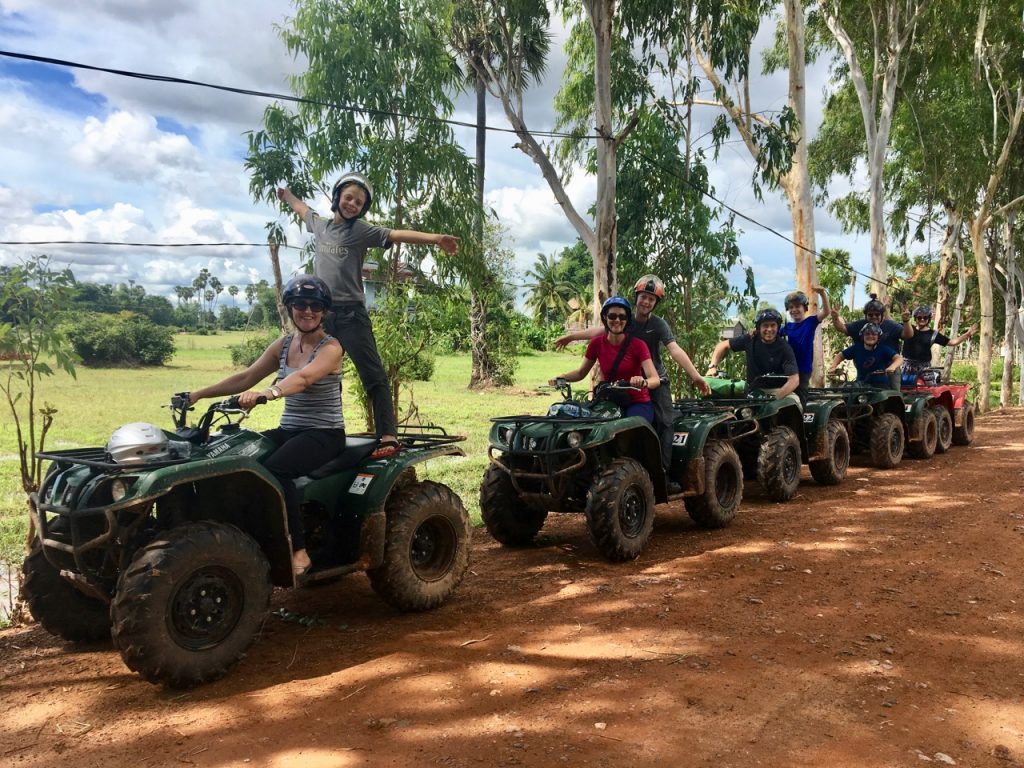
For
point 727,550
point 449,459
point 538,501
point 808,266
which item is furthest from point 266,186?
point 808,266

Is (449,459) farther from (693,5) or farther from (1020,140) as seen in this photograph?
(1020,140)

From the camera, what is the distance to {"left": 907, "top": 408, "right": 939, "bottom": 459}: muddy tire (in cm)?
1223

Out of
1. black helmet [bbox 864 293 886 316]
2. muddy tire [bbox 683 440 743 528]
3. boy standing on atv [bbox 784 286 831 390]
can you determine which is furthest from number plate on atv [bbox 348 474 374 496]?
black helmet [bbox 864 293 886 316]

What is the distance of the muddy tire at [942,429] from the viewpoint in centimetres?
1302

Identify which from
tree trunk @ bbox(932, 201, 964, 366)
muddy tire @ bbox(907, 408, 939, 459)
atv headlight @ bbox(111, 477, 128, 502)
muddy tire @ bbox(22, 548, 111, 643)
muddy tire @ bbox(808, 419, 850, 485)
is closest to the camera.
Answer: atv headlight @ bbox(111, 477, 128, 502)

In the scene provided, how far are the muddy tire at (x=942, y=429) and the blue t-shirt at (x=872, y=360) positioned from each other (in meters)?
1.60

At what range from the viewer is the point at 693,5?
13.4 metres

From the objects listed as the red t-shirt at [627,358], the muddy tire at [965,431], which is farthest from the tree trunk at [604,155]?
the muddy tire at [965,431]

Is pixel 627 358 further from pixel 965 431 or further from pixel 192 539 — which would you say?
pixel 965 431

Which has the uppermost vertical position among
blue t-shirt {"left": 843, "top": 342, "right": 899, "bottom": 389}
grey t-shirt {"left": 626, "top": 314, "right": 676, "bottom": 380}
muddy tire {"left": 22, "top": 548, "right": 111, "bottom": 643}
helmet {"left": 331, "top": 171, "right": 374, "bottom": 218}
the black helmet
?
helmet {"left": 331, "top": 171, "right": 374, "bottom": 218}

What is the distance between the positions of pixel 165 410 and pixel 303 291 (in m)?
8.19

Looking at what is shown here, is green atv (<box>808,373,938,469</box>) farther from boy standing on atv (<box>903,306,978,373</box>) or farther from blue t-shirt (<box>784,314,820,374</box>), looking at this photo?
boy standing on atv (<box>903,306,978,373</box>)

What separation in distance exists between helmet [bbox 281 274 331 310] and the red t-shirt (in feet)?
9.79

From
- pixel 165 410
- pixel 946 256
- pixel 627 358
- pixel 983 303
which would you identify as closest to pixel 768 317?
pixel 627 358
